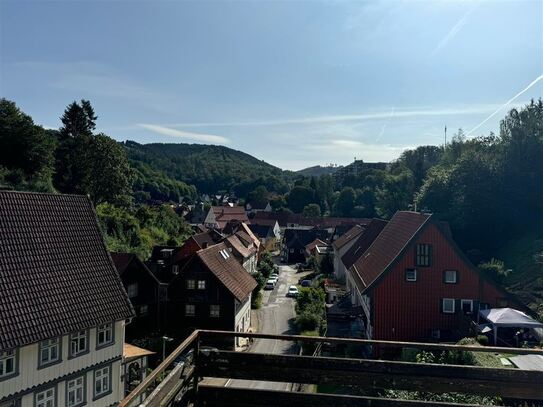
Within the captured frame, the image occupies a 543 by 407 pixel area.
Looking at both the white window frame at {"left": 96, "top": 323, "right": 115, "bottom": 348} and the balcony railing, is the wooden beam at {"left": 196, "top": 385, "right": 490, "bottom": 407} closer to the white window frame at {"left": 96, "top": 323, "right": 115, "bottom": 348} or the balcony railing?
the balcony railing

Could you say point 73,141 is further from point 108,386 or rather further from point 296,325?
point 108,386

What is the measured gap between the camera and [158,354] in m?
29.7

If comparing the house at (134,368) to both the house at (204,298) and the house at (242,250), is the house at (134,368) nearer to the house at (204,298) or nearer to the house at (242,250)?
the house at (204,298)

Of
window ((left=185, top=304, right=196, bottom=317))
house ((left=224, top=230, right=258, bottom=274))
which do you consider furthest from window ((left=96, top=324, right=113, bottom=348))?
house ((left=224, top=230, right=258, bottom=274))

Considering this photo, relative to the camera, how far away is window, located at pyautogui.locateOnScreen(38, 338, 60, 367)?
15469 millimetres

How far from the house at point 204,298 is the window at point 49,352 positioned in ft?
50.6

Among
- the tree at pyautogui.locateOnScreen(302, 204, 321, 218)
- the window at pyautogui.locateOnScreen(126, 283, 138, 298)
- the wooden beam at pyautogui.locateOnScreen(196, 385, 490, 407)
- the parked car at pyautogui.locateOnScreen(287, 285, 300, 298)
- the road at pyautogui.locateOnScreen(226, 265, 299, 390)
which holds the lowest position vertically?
the road at pyautogui.locateOnScreen(226, 265, 299, 390)

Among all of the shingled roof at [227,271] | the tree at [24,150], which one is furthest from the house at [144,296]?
the tree at [24,150]

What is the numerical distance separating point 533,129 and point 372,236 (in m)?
21.7

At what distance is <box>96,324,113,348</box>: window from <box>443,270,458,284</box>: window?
58.9ft

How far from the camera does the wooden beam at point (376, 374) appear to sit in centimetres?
483

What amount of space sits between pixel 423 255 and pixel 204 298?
15.2 meters

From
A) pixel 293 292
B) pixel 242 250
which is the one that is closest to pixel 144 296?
pixel 242 250

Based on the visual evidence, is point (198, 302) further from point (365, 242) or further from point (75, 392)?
point (365, 242)
